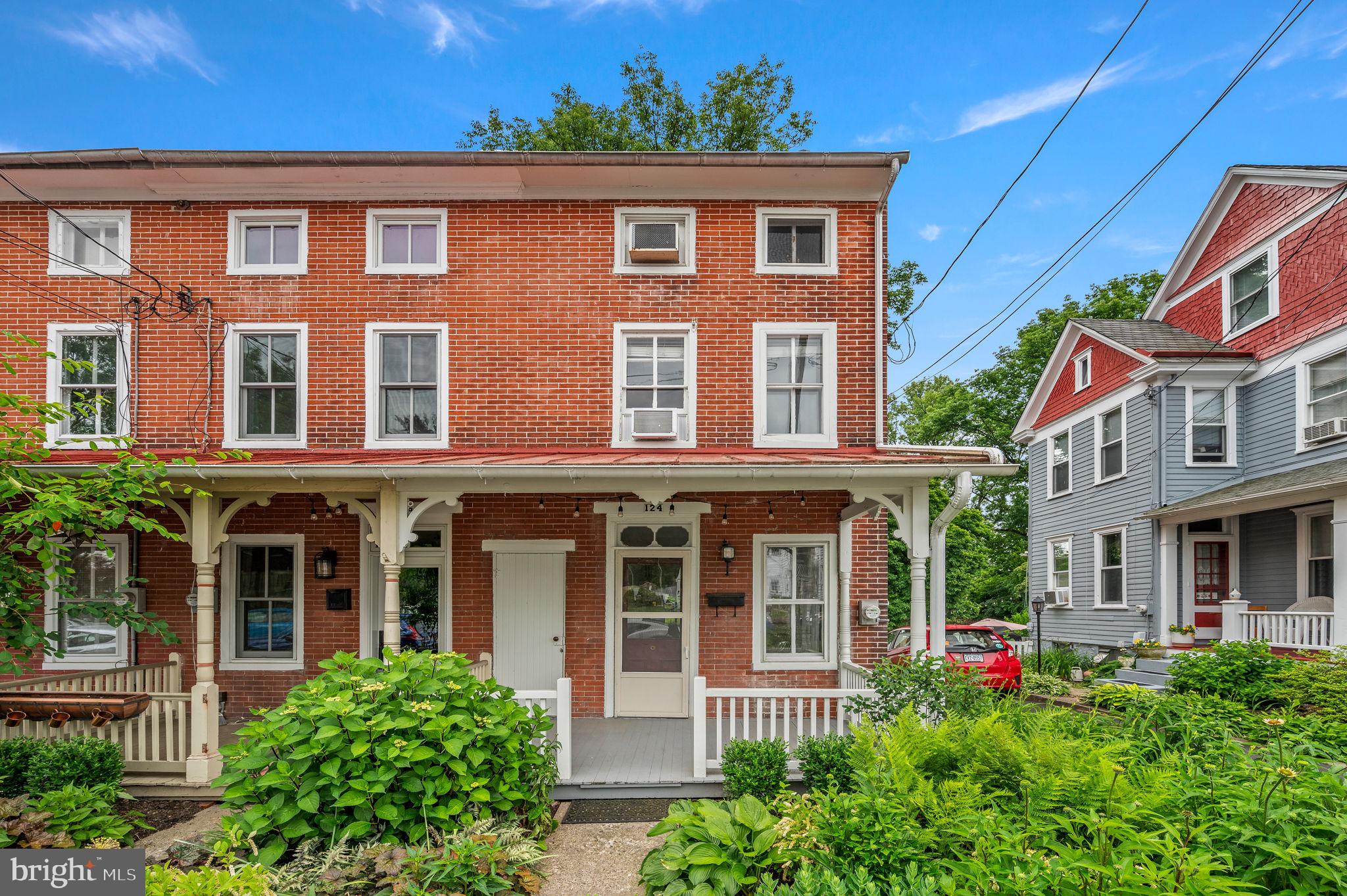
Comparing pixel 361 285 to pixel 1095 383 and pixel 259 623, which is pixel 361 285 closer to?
pixel 259 623

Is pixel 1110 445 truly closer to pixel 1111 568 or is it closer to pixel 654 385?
pixel 1111 568

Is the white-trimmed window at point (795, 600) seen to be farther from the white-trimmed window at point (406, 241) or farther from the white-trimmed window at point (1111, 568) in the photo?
the white-trimmed window at point (1111, 568)

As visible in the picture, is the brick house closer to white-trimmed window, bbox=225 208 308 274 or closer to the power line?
the power line

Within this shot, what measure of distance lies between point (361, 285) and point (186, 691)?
546 centimetres

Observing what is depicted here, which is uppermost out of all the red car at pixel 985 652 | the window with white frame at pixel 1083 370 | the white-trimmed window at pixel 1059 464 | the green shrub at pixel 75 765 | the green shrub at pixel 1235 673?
the window with white frame at pixel 1083 370

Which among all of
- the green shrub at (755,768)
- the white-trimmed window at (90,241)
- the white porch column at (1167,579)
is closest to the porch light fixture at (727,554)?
the green shrub at (755,768)

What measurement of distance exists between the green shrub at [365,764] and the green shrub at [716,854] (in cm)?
145

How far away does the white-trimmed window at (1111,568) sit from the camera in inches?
614

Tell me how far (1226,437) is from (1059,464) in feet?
16.1

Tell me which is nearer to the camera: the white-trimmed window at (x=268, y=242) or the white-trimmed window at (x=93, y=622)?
the white-trimmed window at (x=93, y=622)

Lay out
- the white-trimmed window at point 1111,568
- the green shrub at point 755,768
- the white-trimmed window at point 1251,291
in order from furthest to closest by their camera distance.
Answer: the white-trimmed window at point 1111,568 → the white-trimmed window at point 1251,291 → the green shrub at point 755,768

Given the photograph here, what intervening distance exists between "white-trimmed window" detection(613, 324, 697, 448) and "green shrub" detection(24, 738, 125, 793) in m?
5.60

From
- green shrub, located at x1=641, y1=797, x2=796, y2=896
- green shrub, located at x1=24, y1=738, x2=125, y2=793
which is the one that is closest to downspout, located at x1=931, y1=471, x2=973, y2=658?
green shrub, located at x1=641, y1=797, x2=796, y2=896

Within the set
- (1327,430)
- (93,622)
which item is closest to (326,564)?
(93,622)
